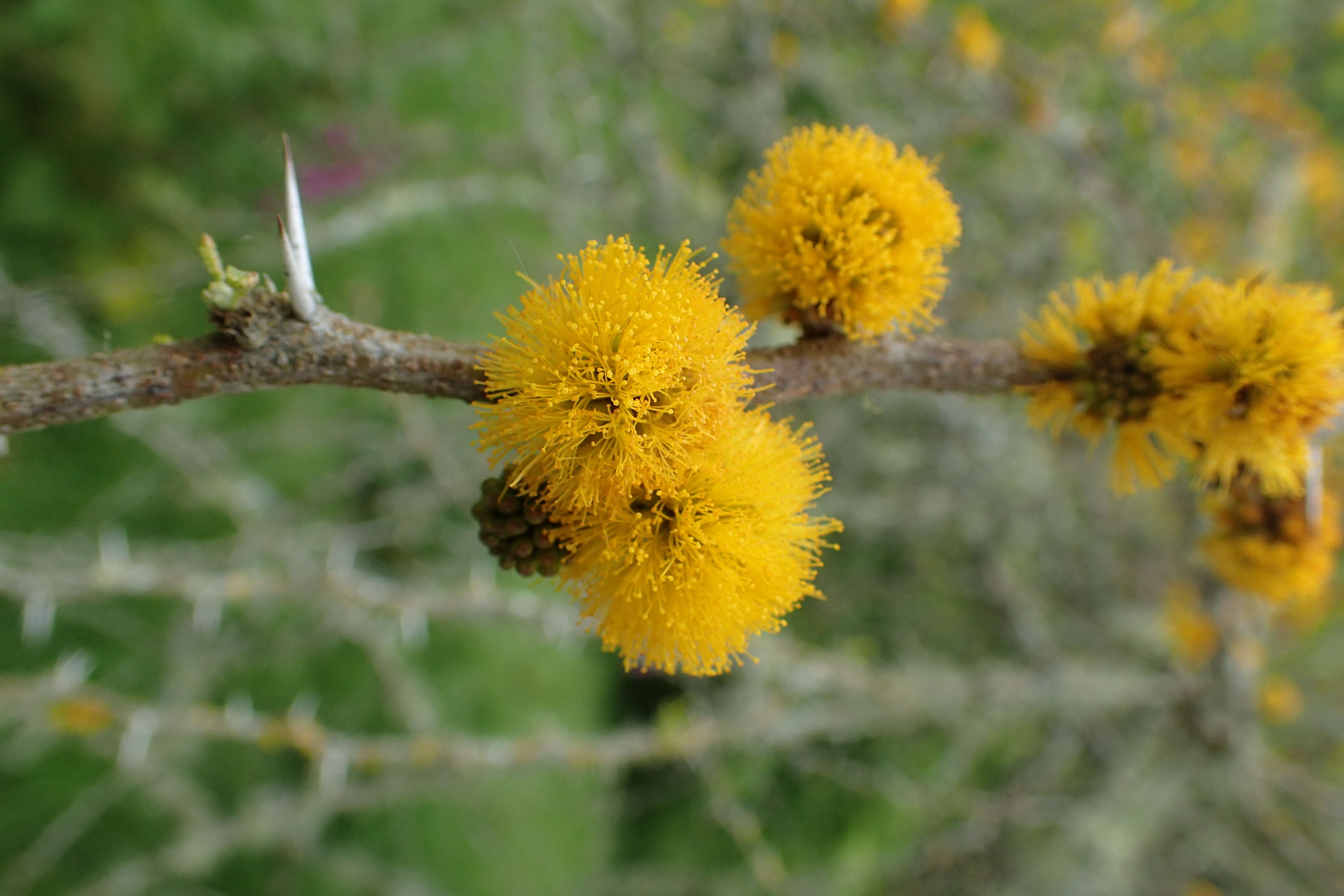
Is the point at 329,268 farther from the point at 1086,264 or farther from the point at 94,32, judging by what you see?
the point at 1086,264

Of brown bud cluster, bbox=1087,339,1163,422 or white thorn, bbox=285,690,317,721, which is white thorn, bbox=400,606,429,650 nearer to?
white thorn, bbox=285,690,317,721

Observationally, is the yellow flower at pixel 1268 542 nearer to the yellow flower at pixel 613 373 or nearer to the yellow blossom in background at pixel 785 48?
the yellow flower at pixel 613 373

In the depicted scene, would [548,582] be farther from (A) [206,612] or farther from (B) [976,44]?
(B) [976,44]

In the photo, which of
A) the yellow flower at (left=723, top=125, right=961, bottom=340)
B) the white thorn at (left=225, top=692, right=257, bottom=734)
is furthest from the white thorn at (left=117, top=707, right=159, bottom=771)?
the yellow flower at (left=723, top=125, right=961, bottom=340)

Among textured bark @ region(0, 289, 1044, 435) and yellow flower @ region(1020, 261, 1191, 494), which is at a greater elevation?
yellow flower @ region(1020, 261, 1191, 494)

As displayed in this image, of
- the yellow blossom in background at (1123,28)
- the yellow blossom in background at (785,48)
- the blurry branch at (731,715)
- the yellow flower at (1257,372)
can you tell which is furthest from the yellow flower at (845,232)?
the yellow blossom in background at (1123,28)
